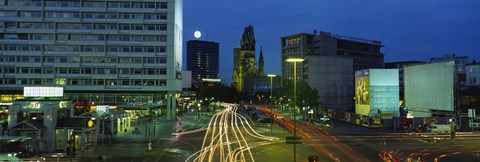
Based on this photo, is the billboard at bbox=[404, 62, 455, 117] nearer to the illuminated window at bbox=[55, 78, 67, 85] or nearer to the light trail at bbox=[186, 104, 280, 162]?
the light trail at bbox=[186, 104, 280, 162]

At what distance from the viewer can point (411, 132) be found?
6650 cm

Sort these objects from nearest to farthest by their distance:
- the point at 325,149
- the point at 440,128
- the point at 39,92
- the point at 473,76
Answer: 1. the point at 325,149
2. the point at 39,92
3. the point at 440,128
4. the point at 473,76

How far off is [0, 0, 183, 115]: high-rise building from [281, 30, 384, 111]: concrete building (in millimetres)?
58585

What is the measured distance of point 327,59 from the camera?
145 meters

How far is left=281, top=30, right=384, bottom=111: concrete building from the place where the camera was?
473 feet

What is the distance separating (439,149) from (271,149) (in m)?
17.7

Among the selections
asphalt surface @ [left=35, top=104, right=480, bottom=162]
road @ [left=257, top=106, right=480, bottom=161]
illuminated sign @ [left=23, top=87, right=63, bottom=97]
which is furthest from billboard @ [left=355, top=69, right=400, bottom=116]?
illuminated sign @ [left=23, top=87, right=63, bottom=97]

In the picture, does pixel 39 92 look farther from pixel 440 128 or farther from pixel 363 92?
pixel 363 92

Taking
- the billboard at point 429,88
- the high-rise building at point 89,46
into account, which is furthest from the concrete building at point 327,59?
the high-rise building at point 89,46

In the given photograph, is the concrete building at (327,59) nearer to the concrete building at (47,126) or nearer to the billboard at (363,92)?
the billboard at (363,92)

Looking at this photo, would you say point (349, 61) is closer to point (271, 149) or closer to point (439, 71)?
point (439, 71)

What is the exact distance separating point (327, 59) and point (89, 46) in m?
76.0

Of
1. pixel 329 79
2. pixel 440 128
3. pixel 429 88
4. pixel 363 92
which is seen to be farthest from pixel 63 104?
pixel 329 79

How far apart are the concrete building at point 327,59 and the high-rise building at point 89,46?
5859 cm
